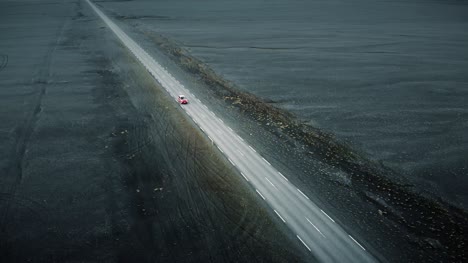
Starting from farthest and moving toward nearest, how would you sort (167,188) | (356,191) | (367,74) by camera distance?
(367,74) < (167,188) < (356,191)

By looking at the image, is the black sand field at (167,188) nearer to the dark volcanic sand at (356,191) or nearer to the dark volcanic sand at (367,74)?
the dark volcanic sand at (356,191)

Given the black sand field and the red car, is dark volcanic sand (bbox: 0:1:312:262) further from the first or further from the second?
the red car

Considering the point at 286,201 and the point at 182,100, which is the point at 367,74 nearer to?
the point at 182,100

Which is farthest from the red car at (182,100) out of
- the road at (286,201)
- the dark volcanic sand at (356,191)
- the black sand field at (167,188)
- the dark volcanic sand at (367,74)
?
the dark volcanic sand at (367,74)

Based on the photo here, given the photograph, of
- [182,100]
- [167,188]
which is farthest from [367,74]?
[167,188]

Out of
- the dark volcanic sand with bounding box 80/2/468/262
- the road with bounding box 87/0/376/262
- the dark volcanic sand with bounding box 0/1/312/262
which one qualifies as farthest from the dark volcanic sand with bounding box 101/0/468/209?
the dark volcanic sand with bounding box 0/1/312/262
